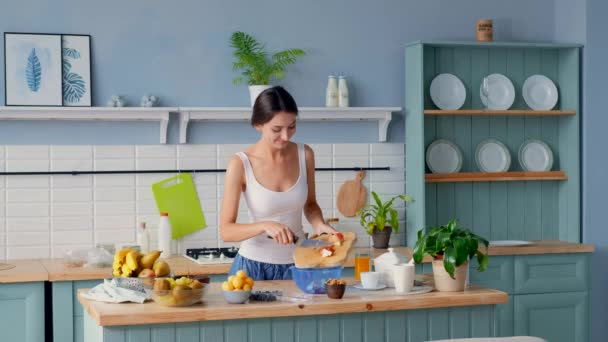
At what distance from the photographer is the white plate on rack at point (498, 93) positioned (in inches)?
225

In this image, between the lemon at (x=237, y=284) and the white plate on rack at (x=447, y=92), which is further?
the white plate on rack at (x=447, y=92)

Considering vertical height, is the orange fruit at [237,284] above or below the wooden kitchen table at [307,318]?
above

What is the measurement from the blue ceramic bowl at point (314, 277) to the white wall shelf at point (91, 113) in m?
1.87

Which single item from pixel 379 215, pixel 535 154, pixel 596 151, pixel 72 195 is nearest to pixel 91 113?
pixel 72 195

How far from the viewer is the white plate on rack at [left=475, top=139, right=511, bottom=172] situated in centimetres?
577

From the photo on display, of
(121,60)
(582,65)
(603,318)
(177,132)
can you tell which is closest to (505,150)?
(582,65)

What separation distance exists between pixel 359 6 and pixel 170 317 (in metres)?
3.00

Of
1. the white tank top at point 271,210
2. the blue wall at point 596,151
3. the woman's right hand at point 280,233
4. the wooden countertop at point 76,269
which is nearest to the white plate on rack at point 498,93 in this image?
the blue wall at point 596,151

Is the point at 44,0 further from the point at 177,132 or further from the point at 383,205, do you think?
the point at 383,205

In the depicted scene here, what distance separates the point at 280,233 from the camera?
3609mm

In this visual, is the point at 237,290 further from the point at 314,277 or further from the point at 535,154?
the point at 535,154

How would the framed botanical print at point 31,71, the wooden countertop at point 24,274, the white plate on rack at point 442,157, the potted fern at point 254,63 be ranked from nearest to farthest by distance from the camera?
the wooden countertop at point 24,274, the framed botanical print at point 31,71, the potted fern at point 254,63, the white plate on rack at point 442,157

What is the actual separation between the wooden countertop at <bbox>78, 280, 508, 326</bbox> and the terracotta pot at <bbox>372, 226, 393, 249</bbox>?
1752 mm

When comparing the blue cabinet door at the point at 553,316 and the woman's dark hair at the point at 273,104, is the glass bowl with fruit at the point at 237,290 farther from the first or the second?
the blue cabinet door at the point at 553,316
